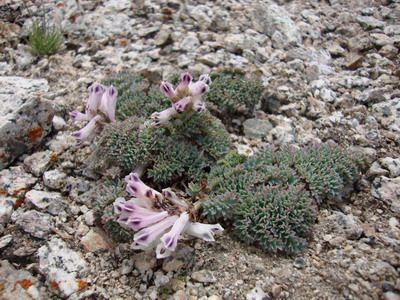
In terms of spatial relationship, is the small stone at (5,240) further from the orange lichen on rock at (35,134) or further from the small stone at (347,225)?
the small stone at (347,225)

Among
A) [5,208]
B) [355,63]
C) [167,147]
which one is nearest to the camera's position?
[5,208]

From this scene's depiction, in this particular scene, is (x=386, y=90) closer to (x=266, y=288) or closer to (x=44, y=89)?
(x=266, y=288)

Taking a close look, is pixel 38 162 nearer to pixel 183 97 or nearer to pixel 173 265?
pixel 183 97

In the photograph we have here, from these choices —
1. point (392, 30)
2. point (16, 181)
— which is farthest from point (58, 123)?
point (392, 30)

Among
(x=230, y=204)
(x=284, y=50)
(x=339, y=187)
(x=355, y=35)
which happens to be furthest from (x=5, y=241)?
(x=355, y=35)

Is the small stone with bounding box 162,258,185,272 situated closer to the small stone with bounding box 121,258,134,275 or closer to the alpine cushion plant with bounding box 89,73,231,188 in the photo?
the small stone with bounding box 121,258,134,275

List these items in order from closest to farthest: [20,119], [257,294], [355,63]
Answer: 1. [257,294]
2. [20,119]
3. [355,63]

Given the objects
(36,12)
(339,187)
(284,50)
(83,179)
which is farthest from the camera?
(36,12)
